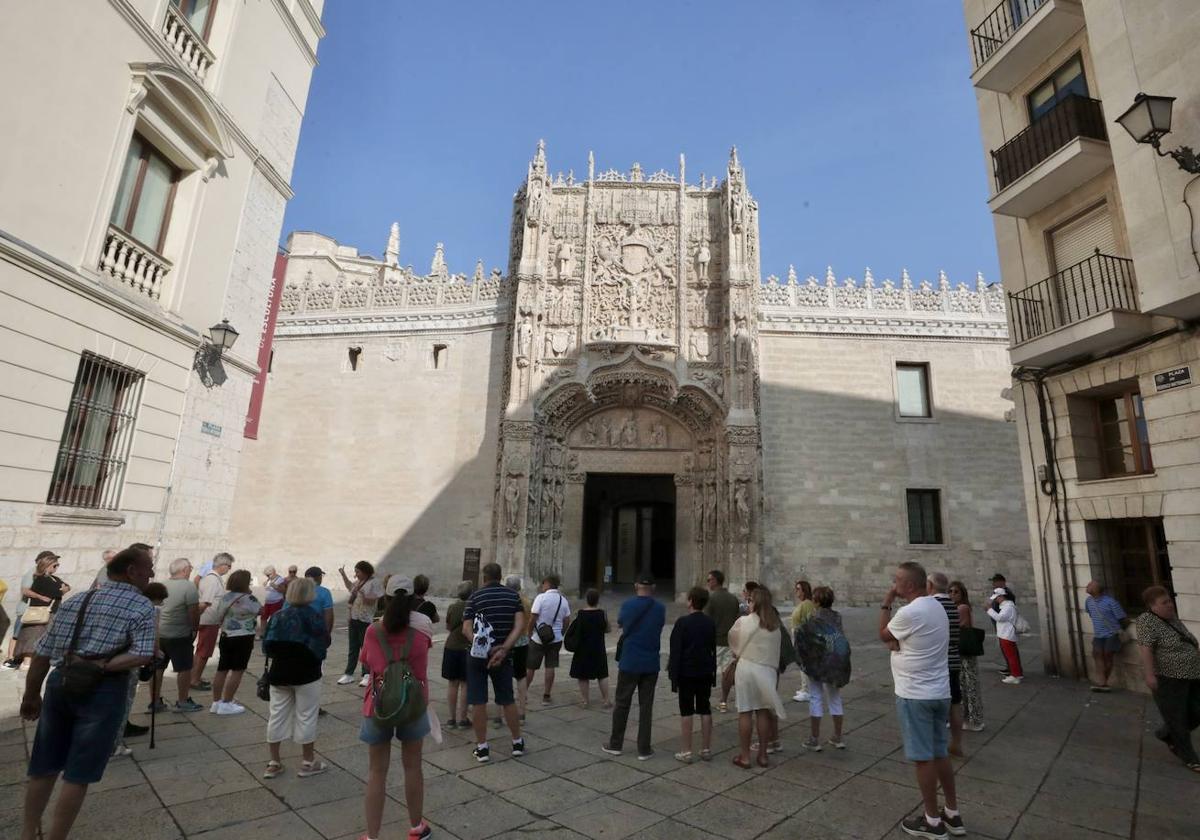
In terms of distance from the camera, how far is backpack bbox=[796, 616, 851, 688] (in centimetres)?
595

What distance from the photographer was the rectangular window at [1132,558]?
28.9 ft

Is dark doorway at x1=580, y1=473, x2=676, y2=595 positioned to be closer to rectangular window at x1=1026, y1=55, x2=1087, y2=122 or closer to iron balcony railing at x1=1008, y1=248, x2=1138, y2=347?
iron balcony railing at x1=1008, y1=248, x2=1138, y2=347

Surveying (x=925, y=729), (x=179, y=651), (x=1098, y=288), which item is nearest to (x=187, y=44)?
(x=179, y=651)

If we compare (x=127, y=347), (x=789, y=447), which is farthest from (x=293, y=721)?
(x=789, y=447)

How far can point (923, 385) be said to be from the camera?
20.1m

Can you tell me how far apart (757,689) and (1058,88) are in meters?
11.7

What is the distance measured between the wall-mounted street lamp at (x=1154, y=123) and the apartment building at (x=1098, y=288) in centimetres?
4

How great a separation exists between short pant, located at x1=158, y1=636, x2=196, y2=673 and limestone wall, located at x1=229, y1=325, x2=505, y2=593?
12309 mm

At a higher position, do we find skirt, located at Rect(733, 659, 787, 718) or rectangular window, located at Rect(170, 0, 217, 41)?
rectangular window, located at Rect(170, 0, 217, 41)

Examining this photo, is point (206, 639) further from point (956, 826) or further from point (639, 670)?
point (956, 826)

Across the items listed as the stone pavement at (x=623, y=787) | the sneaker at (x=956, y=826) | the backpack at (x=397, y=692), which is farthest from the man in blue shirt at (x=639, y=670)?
the sneaker at (x=956, y=826)

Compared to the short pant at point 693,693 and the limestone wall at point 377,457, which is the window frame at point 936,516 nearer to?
the limestone wall at point 377,457

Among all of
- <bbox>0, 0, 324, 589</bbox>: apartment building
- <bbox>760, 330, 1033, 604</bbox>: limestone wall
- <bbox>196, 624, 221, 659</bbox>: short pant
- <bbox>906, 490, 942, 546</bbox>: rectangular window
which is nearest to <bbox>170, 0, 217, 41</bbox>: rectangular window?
<bbox>0, 0, 324, 589</bbox>: apartment building

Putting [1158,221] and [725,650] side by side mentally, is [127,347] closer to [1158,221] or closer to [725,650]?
[725,650]
